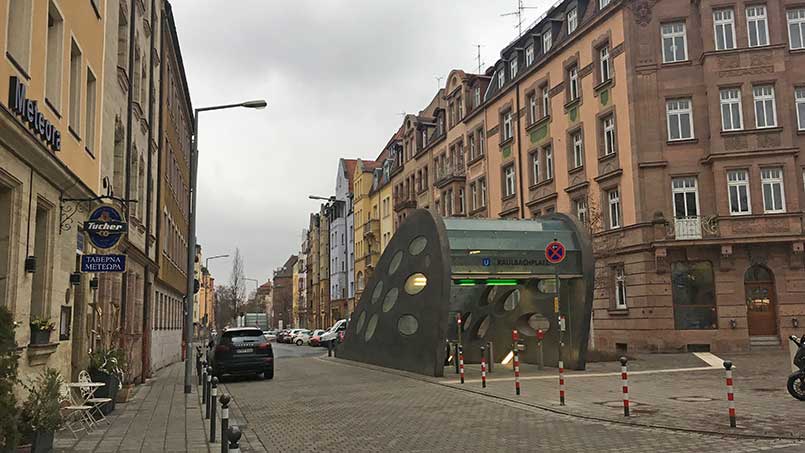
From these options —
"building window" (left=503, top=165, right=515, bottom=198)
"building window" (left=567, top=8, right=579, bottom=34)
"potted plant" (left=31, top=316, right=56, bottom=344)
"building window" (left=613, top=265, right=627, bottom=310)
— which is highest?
"building window" (left=567, top=8, right=579, bottom=34)

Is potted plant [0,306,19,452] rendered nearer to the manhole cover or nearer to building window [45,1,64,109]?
building window [45,1,64,109]

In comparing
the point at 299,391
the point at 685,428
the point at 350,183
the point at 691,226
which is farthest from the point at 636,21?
the point at 350,183

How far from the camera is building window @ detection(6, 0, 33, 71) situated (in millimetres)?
10112

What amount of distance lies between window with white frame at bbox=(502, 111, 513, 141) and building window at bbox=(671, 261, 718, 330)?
14.9 meters

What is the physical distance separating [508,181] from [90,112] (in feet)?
95.7

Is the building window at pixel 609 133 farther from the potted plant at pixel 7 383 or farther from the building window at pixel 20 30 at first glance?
the potted plant at pixel 7 383

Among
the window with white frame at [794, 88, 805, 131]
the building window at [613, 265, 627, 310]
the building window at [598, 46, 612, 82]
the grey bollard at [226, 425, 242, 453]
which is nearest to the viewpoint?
the grey bollard at [226, 425, 242, 453]

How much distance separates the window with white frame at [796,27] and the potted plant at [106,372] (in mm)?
27067

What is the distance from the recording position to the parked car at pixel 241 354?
22.7m

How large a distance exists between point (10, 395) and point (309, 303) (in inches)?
3733

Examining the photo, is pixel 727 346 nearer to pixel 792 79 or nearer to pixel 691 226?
pixel 691 226

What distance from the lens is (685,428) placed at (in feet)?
35.5

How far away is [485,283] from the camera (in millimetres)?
→ 23703

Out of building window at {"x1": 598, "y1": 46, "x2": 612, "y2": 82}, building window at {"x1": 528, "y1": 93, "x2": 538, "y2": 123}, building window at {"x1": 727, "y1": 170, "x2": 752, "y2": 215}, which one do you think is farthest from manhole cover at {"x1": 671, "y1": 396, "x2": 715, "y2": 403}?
building window at {"x1": 528, "y1": 93, "x2": 538, "y2": 123}
